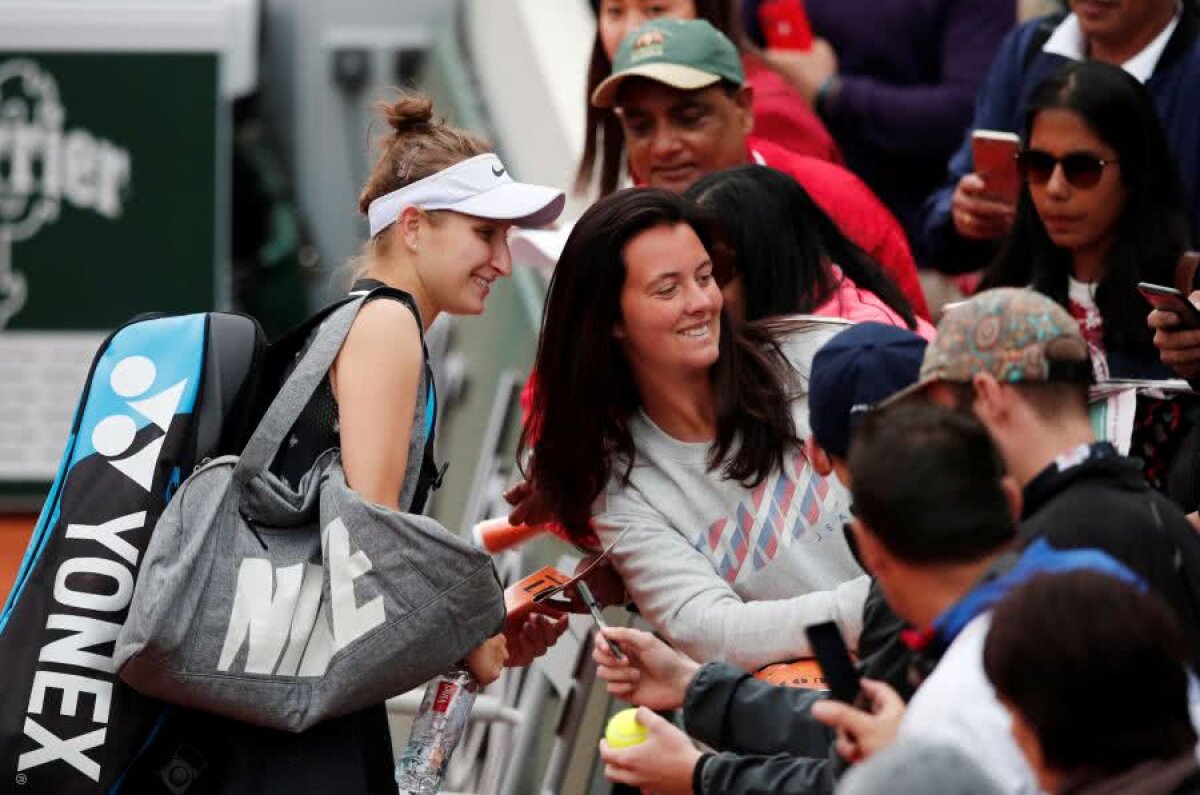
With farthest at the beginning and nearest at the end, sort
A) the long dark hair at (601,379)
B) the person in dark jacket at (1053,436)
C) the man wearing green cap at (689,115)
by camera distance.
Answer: the man wearing green cap at (689,115), the long dark hair at (601,379), the person in dark jacket at (1053,436)

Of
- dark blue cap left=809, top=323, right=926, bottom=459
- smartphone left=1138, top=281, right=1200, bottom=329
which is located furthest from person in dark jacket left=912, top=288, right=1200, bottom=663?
smartphone left=1138, top=281, right=1200, bottom=329

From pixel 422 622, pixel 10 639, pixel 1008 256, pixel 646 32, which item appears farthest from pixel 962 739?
pixel 646 32

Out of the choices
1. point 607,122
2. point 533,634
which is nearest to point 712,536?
point 533,634

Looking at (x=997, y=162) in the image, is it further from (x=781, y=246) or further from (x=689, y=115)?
(x=781, y=246)

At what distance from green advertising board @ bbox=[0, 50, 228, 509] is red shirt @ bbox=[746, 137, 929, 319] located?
4994 mm

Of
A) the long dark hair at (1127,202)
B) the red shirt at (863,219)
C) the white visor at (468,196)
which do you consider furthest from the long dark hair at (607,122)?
the white visor at (468,196)

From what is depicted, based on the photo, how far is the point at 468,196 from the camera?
4.42 m

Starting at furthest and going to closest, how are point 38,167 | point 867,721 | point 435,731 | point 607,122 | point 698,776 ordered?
point 38,167 < point 607,122 < point 435,731 < point 698,776 < point 867,721

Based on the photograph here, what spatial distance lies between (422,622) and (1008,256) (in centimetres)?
186

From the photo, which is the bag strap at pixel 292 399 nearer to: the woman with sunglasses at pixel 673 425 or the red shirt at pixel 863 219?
the woman with sunglasses at pixel 673 425

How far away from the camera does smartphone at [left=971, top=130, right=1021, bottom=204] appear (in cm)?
541

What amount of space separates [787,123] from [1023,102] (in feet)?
3.49

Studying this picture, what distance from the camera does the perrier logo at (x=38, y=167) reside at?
995 cm

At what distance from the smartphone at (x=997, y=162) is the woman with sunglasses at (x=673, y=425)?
1176mm
